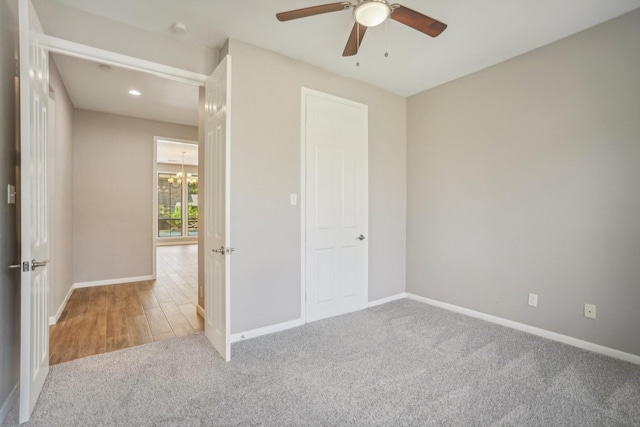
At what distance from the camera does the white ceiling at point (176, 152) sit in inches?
305

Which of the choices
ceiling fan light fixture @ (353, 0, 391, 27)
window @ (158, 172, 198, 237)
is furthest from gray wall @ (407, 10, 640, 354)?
window @ (158, 172, 198, 237)

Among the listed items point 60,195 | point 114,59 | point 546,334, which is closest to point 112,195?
point 60,195

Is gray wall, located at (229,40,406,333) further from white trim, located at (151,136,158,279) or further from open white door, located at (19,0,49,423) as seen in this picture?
white trim, located at (151,136,158,279)

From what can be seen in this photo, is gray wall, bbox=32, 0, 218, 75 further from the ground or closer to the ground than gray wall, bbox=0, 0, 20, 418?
further from the ground

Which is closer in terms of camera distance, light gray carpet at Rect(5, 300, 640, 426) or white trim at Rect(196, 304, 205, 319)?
light gray carpet at Rect(5, 300, 640, 426)

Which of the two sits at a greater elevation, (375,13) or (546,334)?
(375,13)

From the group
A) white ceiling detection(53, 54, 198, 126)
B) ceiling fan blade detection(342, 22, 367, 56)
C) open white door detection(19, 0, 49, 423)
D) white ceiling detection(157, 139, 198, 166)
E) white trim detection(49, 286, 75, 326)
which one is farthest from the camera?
white ceiling detection(157, 139, 198, 166)

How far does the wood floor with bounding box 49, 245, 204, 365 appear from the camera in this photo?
8.90 ft

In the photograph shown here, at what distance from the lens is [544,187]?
9.44 ft

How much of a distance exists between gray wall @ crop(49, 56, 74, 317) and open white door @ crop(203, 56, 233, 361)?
184 cm

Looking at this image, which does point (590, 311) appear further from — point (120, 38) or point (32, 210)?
point (120, 38)

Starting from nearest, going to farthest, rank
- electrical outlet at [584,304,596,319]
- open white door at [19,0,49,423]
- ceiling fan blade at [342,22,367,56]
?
open white door at [19,0,49,423], ceiling fan blade at [342,22,367,56], electrical outlet at [584,304,596,319]

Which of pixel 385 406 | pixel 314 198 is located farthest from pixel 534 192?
pixel 385 406

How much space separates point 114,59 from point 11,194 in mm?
1315
